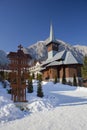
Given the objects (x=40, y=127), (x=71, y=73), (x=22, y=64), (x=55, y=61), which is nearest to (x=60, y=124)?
(x=40, y=127)

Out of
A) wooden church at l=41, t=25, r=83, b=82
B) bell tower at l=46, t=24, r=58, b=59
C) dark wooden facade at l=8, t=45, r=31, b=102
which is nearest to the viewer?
dark wooden facade at l=8, t=45, r=31, b=102

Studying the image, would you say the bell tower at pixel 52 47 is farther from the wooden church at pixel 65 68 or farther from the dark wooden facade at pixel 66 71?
the dark wooden facade at pixel 66 71

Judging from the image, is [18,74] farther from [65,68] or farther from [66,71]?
[65,68]

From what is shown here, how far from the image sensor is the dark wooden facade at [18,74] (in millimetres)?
13766

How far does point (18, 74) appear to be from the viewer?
14.3m

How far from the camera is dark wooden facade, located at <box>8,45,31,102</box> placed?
13.8m

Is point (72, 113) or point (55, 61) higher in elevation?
point (55, 61)

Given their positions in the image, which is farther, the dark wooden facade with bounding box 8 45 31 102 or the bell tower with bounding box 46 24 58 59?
the bell tower with bounding box 46 24 58 59

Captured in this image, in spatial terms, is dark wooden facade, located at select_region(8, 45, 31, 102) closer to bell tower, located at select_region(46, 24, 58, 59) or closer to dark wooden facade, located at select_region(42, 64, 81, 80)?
dark wooden facade, located at select_region(42, 64, 81, 80)

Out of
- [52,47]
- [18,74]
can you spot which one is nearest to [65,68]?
[52,47]

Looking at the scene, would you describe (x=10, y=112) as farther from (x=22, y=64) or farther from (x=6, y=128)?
(x=22, y=64)

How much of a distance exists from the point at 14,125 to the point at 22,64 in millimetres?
7111

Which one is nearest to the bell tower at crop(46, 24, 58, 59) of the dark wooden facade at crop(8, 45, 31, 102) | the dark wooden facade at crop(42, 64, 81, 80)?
the dark wooden facade at crop(42, 64, 81, 80)

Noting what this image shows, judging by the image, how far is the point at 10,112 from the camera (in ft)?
32.6
